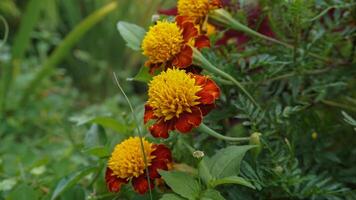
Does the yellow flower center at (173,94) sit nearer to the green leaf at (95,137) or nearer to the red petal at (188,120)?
the red petal at (188,120)

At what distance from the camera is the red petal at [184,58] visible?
646mm

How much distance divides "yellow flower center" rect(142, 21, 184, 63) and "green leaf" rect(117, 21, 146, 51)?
0.33ft

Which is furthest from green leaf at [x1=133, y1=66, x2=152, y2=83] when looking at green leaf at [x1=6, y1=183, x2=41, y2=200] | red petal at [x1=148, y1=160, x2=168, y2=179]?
green leaf at [x1=6, y1=183, x2=41, y2=200]

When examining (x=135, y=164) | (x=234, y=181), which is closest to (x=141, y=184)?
(x=135, y=164)

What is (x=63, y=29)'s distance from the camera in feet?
8.86

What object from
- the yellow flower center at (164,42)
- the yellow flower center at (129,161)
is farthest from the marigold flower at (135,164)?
the yellow flower center at (164,42)

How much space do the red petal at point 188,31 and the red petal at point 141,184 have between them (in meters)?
0.17

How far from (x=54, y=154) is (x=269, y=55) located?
2.26ft

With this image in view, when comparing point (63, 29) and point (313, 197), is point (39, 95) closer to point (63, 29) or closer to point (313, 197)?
point (63, 29)

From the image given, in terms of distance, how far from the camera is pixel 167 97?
60 centimetres

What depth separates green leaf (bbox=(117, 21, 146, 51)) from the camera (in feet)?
2.54

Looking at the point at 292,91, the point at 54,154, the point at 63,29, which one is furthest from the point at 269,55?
the point at 63,29

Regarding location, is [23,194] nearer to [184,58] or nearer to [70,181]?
[70,181]

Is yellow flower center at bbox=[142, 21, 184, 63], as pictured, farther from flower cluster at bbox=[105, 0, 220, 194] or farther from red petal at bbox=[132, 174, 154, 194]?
red petal at bbox=[132, 174, 154, 194]
